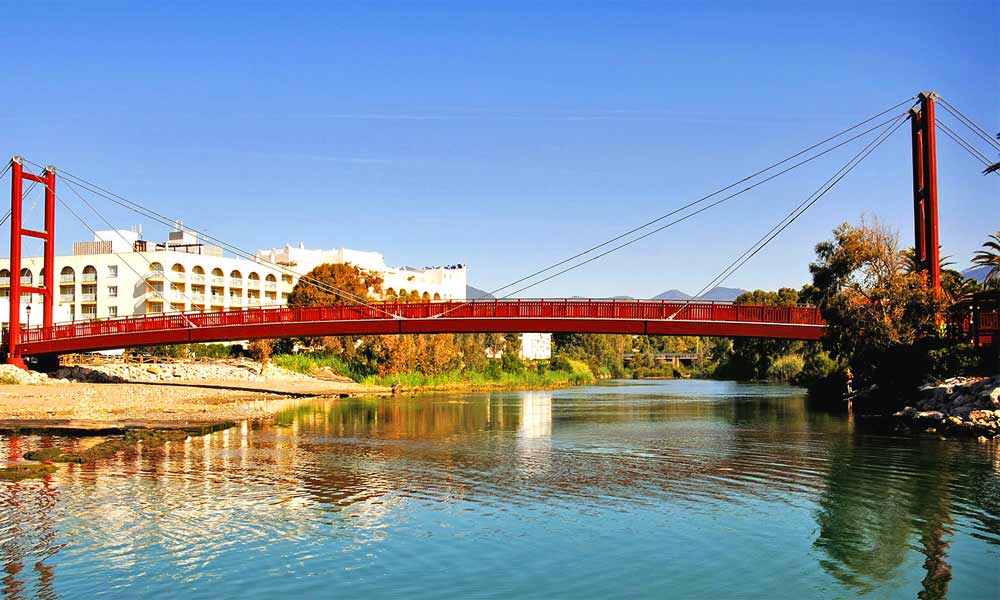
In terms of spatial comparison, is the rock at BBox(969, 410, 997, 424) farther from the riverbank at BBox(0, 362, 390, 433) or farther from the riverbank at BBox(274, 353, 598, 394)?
the riverbank at BBox(274, 353, 598, 394)

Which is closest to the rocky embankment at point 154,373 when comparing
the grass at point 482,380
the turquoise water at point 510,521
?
the grass at point 482,380

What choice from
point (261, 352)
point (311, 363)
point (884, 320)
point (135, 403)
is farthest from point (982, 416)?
point (311, 363)

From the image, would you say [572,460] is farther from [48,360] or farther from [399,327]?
[48,360]

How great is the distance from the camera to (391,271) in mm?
132625

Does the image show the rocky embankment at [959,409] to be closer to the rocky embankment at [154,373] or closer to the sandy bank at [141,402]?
the sandy bank at [141,402]

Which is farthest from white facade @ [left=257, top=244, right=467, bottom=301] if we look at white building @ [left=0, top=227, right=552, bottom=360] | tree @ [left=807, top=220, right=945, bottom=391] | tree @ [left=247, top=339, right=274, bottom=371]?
tree @ [left=807, top=220, right=945, bottom=391]

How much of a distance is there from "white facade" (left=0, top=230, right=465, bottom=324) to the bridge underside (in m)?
31.0

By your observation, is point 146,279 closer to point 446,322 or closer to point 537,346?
point 446,322

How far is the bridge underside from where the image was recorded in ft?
145

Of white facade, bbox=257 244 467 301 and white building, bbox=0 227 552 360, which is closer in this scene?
white building, bbox=0 227 552 360

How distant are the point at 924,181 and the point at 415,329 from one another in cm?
2645

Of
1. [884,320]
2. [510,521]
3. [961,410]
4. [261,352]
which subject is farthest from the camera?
[261,352]

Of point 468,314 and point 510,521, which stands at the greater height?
point 468,314

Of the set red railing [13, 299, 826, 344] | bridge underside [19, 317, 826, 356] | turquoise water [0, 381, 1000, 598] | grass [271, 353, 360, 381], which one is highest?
red railing [13, 299, 826, 344]
